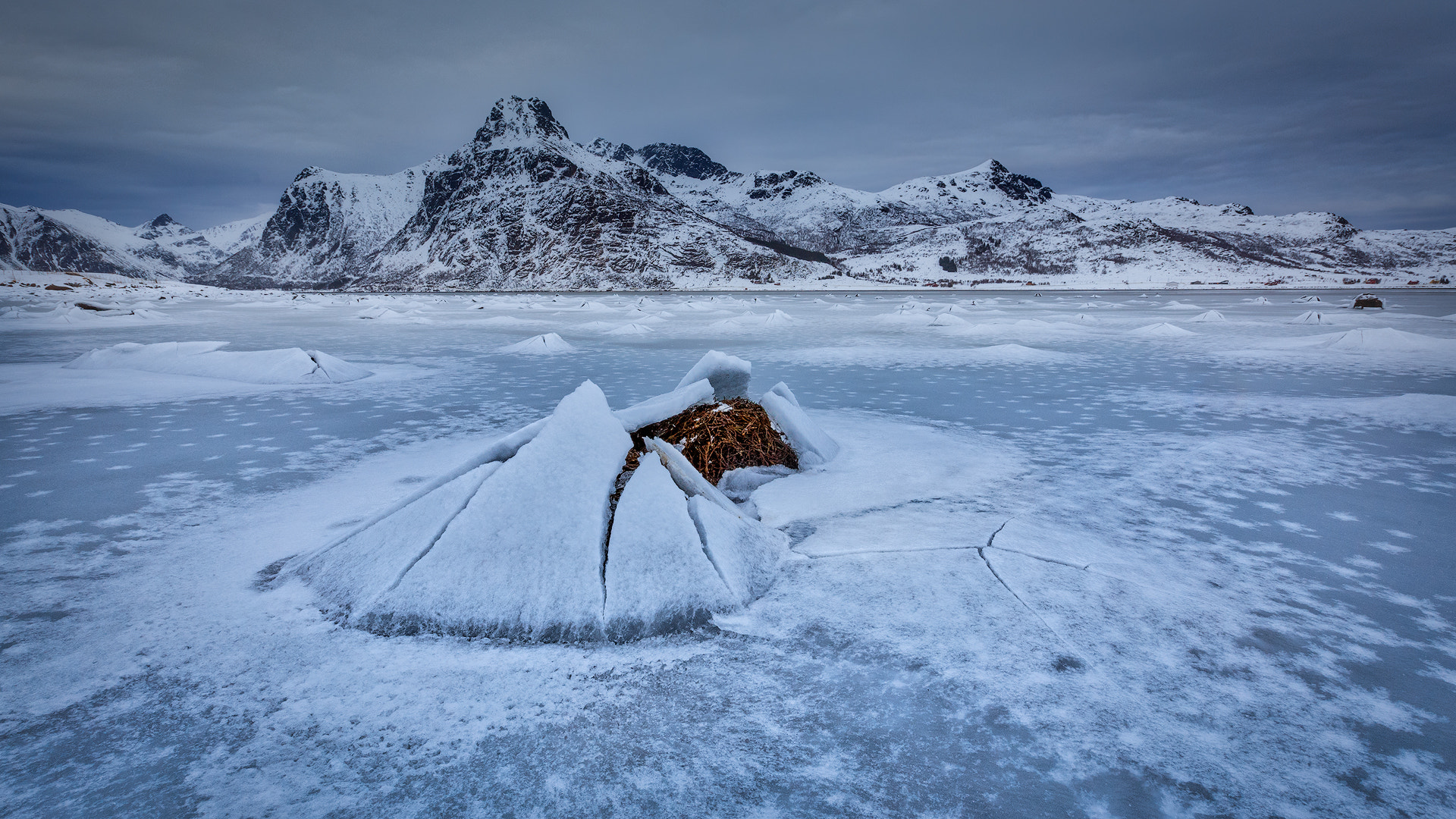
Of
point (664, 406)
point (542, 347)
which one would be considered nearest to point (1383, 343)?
point (664, 406)

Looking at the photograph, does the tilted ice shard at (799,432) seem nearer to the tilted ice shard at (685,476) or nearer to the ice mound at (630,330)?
the tilted ice shard at (685,476)

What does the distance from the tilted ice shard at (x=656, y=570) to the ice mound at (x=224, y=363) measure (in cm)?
905

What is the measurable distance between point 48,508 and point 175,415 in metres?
3.65

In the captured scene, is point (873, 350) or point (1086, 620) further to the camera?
point (873, 350)

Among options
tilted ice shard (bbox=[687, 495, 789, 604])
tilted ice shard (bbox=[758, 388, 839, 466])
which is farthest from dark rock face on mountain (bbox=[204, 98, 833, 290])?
tilted ice shard (bbox=[687, 495, 789, 604])

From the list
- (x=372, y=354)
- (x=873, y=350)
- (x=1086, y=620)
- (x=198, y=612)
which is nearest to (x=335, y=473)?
(x=198, y=612)

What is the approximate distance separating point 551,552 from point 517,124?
587 feet

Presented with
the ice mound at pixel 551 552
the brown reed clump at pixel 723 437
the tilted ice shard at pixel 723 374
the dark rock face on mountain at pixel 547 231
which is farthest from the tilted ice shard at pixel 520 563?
the dark rock face on mountain at pixel 547 231

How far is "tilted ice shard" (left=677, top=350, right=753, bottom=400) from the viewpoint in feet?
20.4

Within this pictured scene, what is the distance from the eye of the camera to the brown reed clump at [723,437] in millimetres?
5180

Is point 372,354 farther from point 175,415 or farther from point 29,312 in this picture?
point 29,312

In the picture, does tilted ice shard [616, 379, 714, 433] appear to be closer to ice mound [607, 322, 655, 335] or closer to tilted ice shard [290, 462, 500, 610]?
tilted ice shard [290, 462, 500, 610]

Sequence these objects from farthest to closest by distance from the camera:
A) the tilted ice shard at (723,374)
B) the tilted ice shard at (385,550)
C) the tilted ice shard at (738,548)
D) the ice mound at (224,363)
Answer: the ice mound at (224,363) < the tilted ice shard at (723,374) < the tilted ice shard at (738,548) < the tilted ice shard at (385,550)

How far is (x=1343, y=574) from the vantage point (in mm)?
3473
